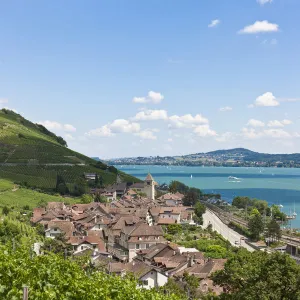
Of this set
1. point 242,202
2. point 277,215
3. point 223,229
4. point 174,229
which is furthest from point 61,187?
point 277,215

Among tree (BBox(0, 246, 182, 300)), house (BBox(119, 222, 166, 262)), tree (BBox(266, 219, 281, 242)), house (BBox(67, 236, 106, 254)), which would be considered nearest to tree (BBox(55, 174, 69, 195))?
house (BBox(119, 222, 166, 262))

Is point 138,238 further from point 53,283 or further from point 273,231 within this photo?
point 53,283

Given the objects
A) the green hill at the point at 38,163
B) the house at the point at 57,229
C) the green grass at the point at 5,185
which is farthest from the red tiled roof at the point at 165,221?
the green hill at the point at 38,163

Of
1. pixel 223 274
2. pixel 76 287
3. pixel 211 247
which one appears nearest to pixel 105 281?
pixel 76 287

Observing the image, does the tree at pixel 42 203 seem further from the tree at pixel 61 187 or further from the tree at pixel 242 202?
the tree at pixel 242 202

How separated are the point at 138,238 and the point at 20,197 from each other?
1390 inches

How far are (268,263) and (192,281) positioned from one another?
12755 millimetres

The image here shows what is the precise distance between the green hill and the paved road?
3279cm

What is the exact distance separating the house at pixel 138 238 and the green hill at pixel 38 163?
46565 mm

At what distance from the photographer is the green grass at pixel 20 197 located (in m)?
→ 73.4

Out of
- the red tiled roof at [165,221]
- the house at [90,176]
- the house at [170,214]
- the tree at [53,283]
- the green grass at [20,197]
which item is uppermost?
the tree at [53,283]

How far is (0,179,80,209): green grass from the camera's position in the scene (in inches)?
2890

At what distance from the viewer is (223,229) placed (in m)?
81.7

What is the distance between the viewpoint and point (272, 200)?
152 m
